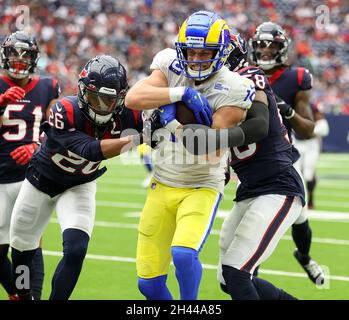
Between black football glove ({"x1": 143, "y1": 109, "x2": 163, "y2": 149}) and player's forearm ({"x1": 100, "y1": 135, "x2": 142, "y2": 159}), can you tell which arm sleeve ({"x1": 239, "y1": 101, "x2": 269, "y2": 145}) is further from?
player's forearm ({"x1": 100, "y1": 135, "x2": 142, "y2": 159})

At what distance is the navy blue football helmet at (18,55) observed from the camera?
5473mm

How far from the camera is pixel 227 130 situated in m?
3.92

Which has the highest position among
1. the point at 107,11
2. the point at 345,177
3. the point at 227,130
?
the point at 227,130

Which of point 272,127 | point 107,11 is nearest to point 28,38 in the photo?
point 272,127

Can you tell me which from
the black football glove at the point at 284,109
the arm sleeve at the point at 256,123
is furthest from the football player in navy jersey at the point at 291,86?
the arm sleeve at the point at 256,123

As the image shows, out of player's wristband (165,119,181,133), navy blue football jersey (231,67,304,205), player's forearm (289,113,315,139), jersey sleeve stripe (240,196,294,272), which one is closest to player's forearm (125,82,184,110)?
player's wristband (165,119,181,133)

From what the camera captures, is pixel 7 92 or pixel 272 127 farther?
pixel 7 92

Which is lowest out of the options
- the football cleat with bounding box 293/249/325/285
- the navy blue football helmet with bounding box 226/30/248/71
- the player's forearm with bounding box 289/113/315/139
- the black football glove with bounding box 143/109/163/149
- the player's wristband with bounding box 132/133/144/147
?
the football cleat with bounding box 293/249/325/285

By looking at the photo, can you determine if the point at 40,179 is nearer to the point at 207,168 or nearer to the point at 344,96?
the point at 207,168

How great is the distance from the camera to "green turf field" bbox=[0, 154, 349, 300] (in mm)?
5840

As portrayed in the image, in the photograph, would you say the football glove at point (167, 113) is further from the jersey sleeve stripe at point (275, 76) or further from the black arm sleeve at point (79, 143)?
the jersey sleeve stripe at point (275, 76)

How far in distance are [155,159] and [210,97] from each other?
53 centimetres

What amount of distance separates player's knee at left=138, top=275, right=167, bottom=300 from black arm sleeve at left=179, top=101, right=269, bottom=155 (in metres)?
0.77

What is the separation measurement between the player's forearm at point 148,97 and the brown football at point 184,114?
0.10 meters
